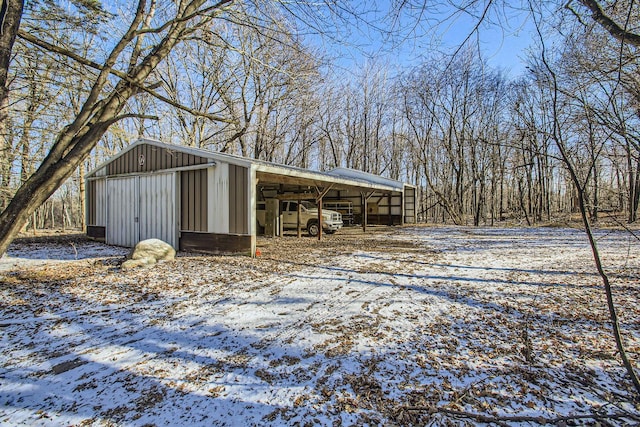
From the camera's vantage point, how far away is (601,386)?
8.59 ft

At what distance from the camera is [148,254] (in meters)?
7.98

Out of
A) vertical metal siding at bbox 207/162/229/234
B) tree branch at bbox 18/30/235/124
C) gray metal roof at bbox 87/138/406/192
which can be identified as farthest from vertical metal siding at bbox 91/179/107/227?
tree branch at bbox 18/30/235/124

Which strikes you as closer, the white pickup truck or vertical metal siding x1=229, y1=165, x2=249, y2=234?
vertical metal siding x1=229, y1=165, x2=249, y2=234

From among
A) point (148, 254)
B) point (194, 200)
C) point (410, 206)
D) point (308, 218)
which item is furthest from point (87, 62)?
point (410, 206)

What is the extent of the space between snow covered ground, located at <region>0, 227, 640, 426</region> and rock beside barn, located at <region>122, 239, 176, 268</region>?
0.88 metres

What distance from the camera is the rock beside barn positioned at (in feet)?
24.7

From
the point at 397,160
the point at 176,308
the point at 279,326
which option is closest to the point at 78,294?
the point at 176,308

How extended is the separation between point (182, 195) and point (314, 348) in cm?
845

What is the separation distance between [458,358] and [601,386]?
1106mm

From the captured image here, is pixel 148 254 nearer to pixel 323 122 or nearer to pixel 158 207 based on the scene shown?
pixel 158 207

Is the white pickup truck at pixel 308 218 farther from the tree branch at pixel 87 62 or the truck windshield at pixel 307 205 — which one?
the tree branch at pixel 87 62

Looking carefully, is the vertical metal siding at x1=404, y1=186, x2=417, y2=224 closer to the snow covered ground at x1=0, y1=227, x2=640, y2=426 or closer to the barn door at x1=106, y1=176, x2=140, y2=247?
the snow covered ground at x1=0, y1=227, x2=640, y2=426

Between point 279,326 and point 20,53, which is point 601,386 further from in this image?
point 20,53

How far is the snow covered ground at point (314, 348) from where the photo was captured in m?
2.38
